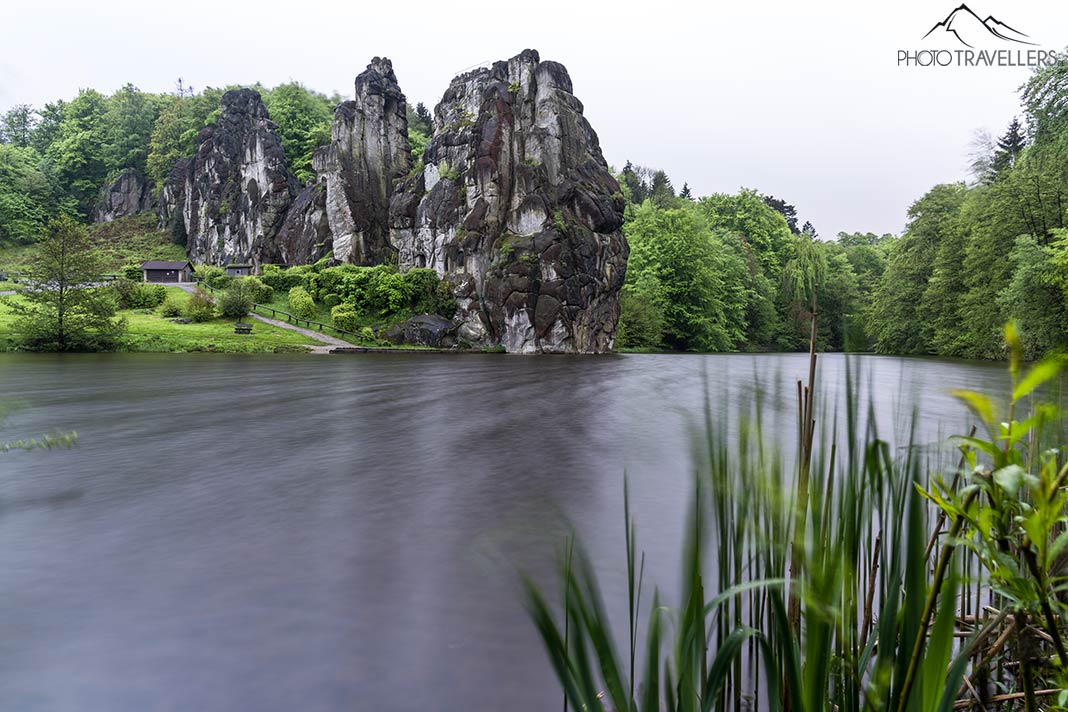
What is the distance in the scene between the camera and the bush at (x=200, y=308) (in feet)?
144

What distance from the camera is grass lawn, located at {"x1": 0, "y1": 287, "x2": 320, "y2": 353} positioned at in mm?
36500

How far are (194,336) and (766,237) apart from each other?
61361mm

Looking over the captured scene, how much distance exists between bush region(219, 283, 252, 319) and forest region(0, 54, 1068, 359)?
73.6ft

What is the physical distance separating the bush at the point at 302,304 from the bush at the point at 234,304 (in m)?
3.42

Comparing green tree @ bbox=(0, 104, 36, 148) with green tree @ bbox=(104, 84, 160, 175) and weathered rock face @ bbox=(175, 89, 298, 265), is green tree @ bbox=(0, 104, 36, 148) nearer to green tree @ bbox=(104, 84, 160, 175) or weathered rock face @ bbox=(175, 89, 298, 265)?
green tree @ bbox=(104, 84, 160, 175)

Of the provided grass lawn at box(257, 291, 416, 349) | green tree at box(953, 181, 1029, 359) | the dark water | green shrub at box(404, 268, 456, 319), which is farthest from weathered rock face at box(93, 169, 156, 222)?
green tree at box(953, 181, 1029, 359)

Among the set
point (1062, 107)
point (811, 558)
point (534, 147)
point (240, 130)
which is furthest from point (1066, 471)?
point (240, 130)

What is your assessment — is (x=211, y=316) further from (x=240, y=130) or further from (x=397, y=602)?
(x=397, y=602)

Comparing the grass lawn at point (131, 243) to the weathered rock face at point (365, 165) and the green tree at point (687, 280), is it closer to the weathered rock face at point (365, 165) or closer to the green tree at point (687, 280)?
the weathered rock face at point (365, 165)

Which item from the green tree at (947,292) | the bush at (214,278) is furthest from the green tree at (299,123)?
the green tree at (947,292)

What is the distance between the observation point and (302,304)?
47.7m

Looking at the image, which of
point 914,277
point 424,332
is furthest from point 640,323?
point 914,277

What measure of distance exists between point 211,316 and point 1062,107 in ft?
165

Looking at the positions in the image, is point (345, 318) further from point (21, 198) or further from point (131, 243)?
point (21, 198)
